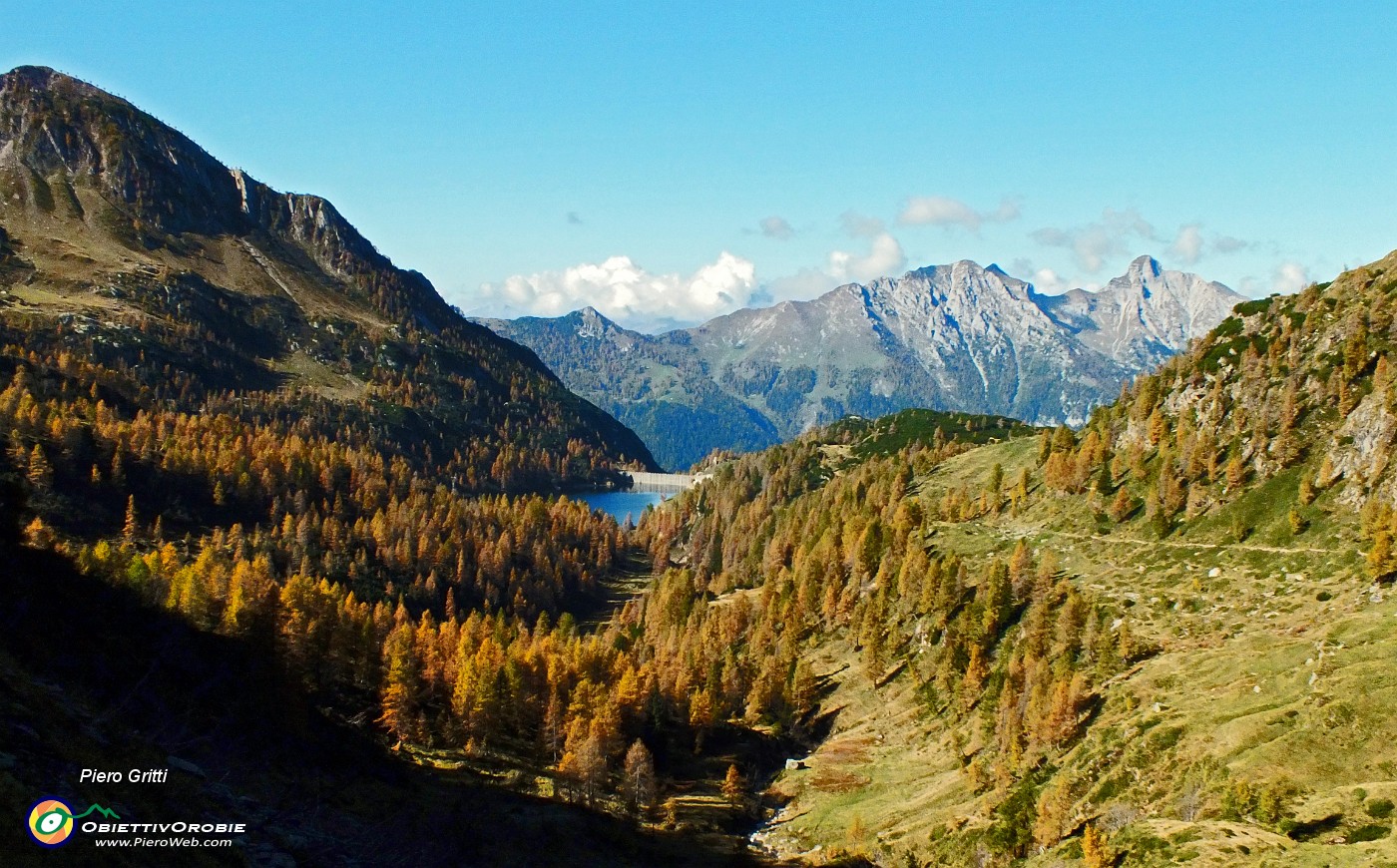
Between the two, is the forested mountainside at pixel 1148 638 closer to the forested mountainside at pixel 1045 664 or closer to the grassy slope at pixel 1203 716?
the grassy slope at pixel 1203 716

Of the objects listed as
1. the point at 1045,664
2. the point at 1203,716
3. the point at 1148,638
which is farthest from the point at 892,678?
the point at 1203,716

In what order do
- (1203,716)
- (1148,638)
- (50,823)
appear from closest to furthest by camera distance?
(50,823) → (1203,716) → (1148,638)

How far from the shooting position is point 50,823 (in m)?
32.7

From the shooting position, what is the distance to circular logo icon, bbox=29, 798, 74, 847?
31641 millimetres

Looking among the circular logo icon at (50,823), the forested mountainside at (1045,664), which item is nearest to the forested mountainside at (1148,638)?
the forested mountainside at (1045,664)

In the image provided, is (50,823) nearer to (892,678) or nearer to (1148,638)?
(1148,638)

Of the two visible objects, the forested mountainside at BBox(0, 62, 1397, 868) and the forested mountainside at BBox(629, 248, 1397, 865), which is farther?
the forested mountainside at BBox(629, 248, 1397, 865)

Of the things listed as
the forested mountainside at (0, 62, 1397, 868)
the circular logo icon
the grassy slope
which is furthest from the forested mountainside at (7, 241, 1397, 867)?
the circular logo icon

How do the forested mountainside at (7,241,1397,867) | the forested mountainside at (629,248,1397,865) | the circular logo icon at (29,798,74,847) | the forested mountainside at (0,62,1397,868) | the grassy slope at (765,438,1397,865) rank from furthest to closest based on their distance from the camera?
the forested mountainside at (7,241,1397,867) < the forested mountainside at (629,248,1397,865) < the forested mountainside at (0,62,1397,868) < the grassy slope at (765,438,1397,865) < the circular logo icon at (29,798,74,847)

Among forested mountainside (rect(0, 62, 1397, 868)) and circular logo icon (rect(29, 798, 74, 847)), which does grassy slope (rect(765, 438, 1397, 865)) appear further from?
circular logo icon (rect(29, 798, 74, 847))

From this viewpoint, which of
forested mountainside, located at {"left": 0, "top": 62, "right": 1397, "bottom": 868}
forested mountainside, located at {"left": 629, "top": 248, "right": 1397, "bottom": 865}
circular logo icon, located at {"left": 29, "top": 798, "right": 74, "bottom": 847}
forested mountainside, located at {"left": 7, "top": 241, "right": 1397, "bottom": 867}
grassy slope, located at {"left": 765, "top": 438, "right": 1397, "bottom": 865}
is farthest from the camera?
forested mountainside, located at {"left": 7, "top": 241, "right": 1397, "bottom": 867}

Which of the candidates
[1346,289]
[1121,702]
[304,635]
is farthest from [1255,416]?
[304,635]

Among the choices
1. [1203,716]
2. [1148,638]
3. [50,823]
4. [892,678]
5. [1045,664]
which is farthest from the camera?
[892,678]

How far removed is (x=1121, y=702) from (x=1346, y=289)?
95678 mm
